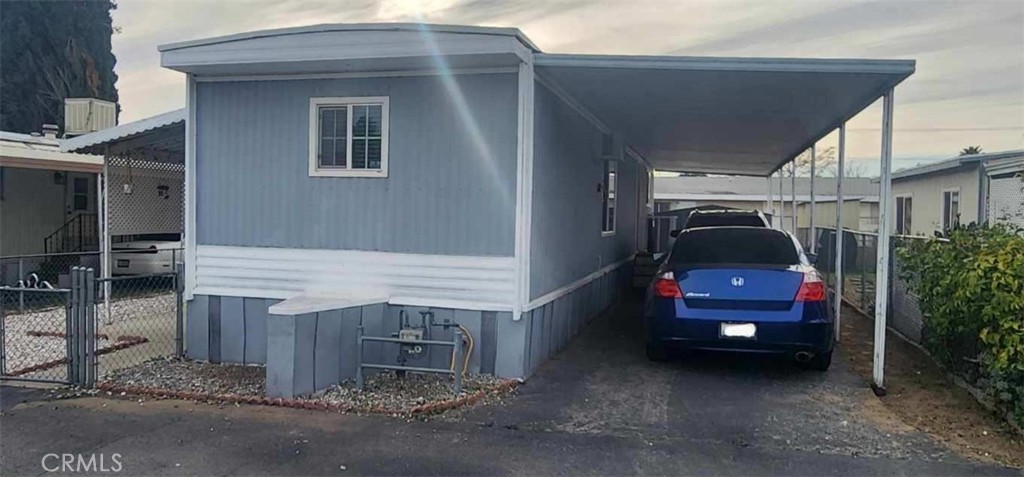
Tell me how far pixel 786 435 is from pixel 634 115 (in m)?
4.90

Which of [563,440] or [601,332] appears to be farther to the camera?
[601,332]

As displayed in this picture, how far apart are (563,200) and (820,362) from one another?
302 centimetres

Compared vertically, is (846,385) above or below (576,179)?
below

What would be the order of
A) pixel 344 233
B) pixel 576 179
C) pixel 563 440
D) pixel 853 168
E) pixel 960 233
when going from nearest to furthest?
pixel 563 440, pixel 960 233, pixel 344 233, pixel 576 179, pixel 853 168

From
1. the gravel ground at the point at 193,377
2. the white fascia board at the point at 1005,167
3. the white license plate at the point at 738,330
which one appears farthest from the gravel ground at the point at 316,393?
the white fascia board at the point at 1005,167

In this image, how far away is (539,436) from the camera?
4898mm

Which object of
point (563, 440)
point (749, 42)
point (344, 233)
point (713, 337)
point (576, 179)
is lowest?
point (563, 440)

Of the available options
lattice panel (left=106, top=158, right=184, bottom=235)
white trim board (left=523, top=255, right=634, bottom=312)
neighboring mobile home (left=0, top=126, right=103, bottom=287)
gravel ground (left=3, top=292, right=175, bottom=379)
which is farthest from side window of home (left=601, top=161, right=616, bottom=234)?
neighboring mobile home (left=0, top=126, right=103, bottom=287)

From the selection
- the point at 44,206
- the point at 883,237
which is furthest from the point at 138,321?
the point at 883,237

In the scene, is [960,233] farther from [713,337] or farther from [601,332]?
[601,332]

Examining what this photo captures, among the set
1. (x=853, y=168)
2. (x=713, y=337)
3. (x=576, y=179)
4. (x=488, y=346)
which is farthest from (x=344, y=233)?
(x=853, y=168)

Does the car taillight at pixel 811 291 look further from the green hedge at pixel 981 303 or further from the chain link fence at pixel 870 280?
the chain link fence at pixel 870 280

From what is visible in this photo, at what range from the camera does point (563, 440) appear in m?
4.81

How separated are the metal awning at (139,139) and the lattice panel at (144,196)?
0.20m
